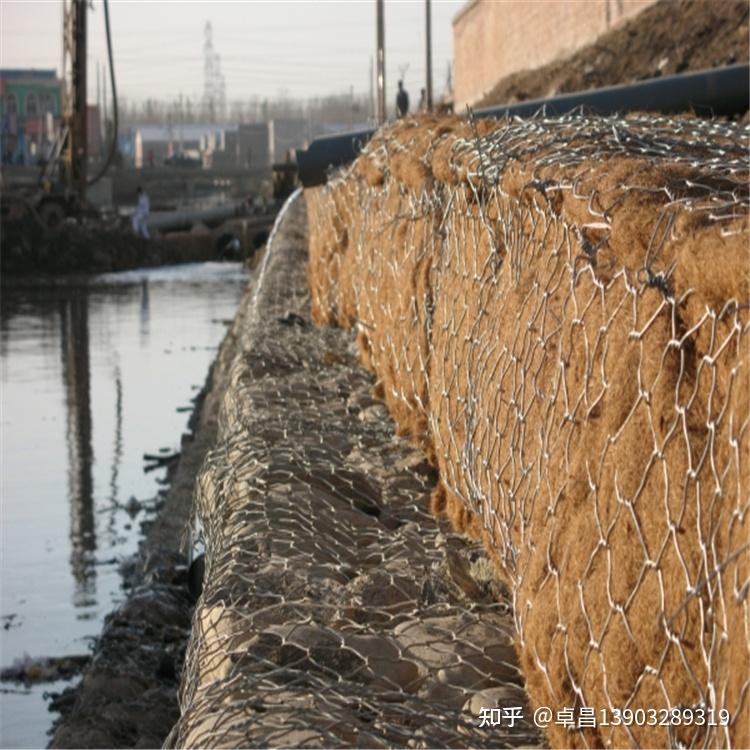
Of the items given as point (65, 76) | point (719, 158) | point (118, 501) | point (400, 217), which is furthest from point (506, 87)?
point (719, 158)

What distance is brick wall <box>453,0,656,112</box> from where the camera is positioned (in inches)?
866

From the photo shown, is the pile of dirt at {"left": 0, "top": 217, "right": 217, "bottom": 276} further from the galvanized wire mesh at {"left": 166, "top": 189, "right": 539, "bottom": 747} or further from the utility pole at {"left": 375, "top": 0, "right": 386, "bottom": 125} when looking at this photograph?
the galvanized wire mesh at {"left": 166, "top": 189, "right": 539, "bottom": 747}

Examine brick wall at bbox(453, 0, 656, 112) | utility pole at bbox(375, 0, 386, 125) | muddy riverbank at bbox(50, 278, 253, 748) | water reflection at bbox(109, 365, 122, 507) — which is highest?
brick wall at bbox(453, 0, 656, 112)

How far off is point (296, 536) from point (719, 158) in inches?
60.6

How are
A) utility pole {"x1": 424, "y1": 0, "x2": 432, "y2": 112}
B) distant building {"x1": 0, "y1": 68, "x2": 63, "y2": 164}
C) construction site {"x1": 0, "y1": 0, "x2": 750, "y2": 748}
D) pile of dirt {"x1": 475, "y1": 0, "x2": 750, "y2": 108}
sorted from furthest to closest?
distant building {"x1": 0, "y1": 68, "x2": 63, "y2": 164} → utility pole {"x1": 424, "y1": 0, "x2": 432, "y2": 112} → pile of dirt {"x1": 475, "y1": 0, "x2": 750, "y2": 108} → construction site {"x1": 0, "y1": 0, "x2": 750, "y2": 748}

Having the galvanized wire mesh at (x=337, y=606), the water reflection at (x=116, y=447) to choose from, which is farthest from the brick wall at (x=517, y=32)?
the galvanized wire mesh at (x=337, y=606)

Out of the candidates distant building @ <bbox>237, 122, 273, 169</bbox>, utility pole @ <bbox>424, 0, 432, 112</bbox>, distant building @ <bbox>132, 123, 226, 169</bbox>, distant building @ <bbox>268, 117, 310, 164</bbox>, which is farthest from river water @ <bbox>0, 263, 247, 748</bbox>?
distant building @ <bbox>132, 123, 226, 169</bbox>

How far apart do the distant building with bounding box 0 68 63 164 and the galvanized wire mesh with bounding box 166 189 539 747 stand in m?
55.1

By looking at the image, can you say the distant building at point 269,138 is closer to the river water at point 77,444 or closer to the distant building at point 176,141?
the distant building at point 176,141

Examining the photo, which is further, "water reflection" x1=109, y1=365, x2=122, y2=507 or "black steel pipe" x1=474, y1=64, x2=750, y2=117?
"water reflection" x1=109, y1=365, x2=122, y2=507

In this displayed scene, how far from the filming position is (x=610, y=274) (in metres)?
2.49

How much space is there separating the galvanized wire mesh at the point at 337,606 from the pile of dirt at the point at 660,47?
969 centimetres

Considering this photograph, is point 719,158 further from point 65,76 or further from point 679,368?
point 65,76

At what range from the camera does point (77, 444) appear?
499 inches
